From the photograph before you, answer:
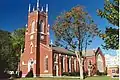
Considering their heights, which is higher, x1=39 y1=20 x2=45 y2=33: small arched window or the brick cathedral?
x1=39 y1=20 x2=45 y2=33: small arched window

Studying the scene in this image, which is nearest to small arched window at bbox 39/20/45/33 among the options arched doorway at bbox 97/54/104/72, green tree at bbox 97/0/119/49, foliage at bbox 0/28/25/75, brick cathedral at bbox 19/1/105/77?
brick cathedral at bbox 19/1/105/77

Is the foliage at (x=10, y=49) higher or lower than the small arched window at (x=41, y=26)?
lower

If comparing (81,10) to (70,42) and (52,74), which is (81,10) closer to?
(70,42)

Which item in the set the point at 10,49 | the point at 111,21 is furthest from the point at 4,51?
the point at 111,21

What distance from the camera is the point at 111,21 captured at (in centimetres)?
1688

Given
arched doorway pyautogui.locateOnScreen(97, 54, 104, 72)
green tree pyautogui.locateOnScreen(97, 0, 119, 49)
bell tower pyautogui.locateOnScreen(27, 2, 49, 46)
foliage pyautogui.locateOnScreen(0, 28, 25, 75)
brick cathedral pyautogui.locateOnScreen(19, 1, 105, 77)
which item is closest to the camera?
green tree pyautogui.locateOnScreen(97, 0, 119, 49)

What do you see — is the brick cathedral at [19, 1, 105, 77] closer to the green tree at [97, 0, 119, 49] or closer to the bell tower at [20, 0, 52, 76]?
the bell tower at [20, 0, 52, 76]

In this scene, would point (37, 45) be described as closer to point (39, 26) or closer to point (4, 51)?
point (39, 26)

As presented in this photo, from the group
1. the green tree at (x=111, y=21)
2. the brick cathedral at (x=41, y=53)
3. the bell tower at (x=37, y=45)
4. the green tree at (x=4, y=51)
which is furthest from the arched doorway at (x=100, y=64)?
the green tree at (x=111, y=21)

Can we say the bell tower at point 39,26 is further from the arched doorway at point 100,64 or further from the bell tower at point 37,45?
the arched doorway at point 100,64

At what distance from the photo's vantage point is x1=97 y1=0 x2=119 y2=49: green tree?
1636cm

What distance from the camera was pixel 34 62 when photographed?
53.4 m

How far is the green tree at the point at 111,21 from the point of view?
644 inches

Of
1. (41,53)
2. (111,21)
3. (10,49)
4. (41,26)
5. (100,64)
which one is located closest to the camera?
(111,21)
